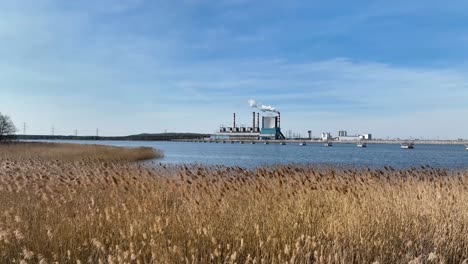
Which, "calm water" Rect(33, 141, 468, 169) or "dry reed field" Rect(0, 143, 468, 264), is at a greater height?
"dry reed field" Rect(0, 143, 468, 264)

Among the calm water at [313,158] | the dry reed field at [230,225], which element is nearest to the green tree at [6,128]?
the calm water at [313,158]

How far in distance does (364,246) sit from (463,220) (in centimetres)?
279

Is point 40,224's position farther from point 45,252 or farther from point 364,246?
point 364,246

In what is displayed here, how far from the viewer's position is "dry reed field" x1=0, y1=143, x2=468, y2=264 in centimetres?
486

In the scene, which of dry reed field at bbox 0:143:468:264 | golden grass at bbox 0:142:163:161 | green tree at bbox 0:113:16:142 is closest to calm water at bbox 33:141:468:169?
golden grass at bbox 0:142:163:161

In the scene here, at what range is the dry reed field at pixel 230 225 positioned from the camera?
4.86m

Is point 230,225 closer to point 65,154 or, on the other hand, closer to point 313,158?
point 65,154

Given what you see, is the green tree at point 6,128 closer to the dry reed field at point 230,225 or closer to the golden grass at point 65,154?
the golden grass at point 65,154

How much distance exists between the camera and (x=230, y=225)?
5965 mm

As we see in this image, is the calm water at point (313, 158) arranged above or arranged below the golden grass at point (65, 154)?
below

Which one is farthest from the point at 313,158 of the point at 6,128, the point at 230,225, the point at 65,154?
the point at 6,128

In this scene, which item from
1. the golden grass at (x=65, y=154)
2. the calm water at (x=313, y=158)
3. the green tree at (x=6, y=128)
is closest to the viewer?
the golden grass at (x=65, y=154)

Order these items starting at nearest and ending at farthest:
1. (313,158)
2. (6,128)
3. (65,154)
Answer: (65,154) → (313,158) → (6,128)

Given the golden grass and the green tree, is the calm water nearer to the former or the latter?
the golden grass
